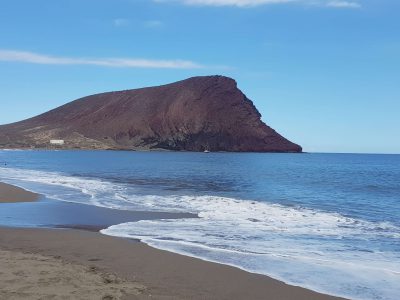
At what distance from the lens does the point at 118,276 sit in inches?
327

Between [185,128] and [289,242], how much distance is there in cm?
16568

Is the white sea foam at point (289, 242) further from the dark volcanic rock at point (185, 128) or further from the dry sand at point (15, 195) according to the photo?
the dark volcanic rock at point (185, 128)

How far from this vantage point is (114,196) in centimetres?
2411

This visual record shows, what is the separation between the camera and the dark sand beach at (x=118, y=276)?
722cm

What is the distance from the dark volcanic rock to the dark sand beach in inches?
6524

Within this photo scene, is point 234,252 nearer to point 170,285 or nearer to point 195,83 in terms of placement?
point 170,285

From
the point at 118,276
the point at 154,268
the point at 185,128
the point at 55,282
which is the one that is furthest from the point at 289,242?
the point at 185,128

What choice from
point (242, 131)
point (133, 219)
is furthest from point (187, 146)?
point (133, 219)

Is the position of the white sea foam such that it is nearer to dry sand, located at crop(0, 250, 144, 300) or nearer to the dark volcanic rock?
dry sand, located at crop(0, 250, 144, 300)

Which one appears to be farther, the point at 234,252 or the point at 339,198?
the point at 339,198

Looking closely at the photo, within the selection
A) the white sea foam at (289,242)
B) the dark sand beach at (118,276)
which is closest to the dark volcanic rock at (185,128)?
the white sea foam at (289,242)

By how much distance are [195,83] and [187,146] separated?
3270cm

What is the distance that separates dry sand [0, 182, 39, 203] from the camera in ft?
69.6

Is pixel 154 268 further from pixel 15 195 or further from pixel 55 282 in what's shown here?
pixel 15 195
